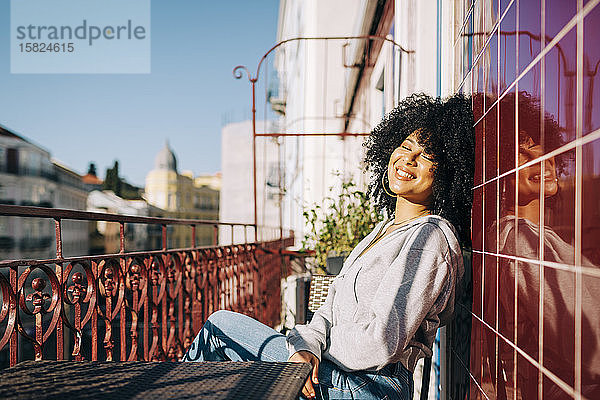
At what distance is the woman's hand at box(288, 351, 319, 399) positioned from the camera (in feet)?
5.19

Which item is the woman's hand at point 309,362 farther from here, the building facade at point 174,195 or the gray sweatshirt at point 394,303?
the building facade at point 174,195

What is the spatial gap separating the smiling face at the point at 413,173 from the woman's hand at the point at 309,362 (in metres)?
0.66

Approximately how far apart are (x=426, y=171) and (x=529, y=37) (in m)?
0.77

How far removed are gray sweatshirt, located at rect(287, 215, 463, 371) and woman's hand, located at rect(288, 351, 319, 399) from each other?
2cm

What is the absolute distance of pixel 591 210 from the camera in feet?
2.77

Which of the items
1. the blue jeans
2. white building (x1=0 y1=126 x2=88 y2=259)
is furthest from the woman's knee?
white building (x1=0 y1=126 x2=88 y2=259)

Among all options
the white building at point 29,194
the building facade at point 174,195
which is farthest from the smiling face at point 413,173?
the building facade at point 174,195

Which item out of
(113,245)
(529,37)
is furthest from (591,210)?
(113,245)

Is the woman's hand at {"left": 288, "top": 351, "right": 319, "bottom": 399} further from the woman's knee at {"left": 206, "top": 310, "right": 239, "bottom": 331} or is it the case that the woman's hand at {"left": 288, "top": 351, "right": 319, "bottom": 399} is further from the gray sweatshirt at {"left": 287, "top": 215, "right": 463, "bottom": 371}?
the woman's knee at {"left": 206, "top": 310, "right": 239, "bottom": 331}

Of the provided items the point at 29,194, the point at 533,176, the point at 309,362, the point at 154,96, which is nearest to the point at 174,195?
the point at 29,194

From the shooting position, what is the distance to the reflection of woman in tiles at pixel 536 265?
3.02 feet

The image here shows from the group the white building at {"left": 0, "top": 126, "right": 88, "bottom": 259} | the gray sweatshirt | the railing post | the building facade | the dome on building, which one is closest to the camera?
the gray sweatshirt

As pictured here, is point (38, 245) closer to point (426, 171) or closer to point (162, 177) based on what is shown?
point (162, 177)

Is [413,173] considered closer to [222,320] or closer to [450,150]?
A: [450,150]
